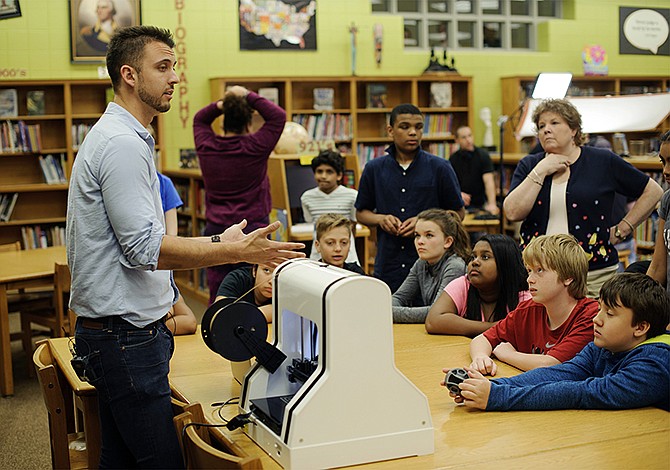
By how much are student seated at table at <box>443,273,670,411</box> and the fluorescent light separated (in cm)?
310

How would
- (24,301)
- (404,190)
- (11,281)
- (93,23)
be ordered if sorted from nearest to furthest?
1. (404,190)
2. (11,281)
3. (24,301)
4. (93,23)

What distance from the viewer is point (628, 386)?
89.0 inches

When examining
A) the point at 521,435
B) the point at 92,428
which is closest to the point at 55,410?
the point at 92,428

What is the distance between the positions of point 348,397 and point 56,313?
161 inches

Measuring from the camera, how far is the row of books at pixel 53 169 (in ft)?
27.8

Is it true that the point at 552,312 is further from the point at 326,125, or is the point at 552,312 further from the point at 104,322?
the point at 326,125

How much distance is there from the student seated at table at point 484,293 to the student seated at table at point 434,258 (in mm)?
339

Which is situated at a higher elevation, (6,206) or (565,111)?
(565,111)

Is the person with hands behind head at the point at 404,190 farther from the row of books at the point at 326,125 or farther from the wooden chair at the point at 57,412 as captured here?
the row of books at the point at 326,125

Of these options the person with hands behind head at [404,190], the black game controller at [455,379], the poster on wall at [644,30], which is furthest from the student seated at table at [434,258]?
the poster on wall at [644,30]

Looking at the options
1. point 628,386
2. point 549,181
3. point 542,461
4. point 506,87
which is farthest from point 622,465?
point 506,87

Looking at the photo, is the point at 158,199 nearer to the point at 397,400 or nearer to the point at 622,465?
the point at 397,400

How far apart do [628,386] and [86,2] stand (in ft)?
25.4

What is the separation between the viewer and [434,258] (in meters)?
3.79
